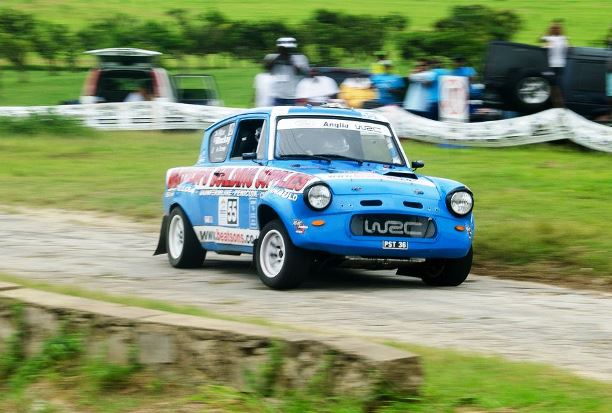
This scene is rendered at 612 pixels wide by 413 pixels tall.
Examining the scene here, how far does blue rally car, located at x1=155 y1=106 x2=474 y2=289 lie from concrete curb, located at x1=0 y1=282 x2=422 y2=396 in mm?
2878

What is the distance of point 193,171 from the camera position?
38.1 feet

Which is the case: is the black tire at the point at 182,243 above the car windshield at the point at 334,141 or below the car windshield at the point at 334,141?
below

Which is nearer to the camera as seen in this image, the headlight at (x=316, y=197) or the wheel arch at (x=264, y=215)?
the headlight at (x=316, y=197)

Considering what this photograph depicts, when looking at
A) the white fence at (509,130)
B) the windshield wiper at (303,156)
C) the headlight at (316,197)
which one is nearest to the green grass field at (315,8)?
the white fence at (509,130)

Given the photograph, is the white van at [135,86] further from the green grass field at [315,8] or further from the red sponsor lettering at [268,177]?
the green grass field at [315,8]

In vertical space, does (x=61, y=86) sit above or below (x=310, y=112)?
below

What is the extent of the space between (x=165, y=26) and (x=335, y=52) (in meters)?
11.3

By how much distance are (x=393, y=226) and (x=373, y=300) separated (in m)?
0.74

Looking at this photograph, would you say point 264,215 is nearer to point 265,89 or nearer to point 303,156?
A: point 303,156

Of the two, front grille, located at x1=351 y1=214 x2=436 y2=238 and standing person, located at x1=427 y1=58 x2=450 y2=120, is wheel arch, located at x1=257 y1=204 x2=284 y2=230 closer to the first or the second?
front grille, located at x1=351 y1=214 x2=436 y2=238

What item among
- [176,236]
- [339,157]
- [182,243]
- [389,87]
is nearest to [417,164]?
[339,157]

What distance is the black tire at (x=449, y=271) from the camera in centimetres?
1030

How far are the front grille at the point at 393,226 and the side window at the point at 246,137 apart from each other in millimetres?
1807

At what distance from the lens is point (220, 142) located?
38.3 ft
